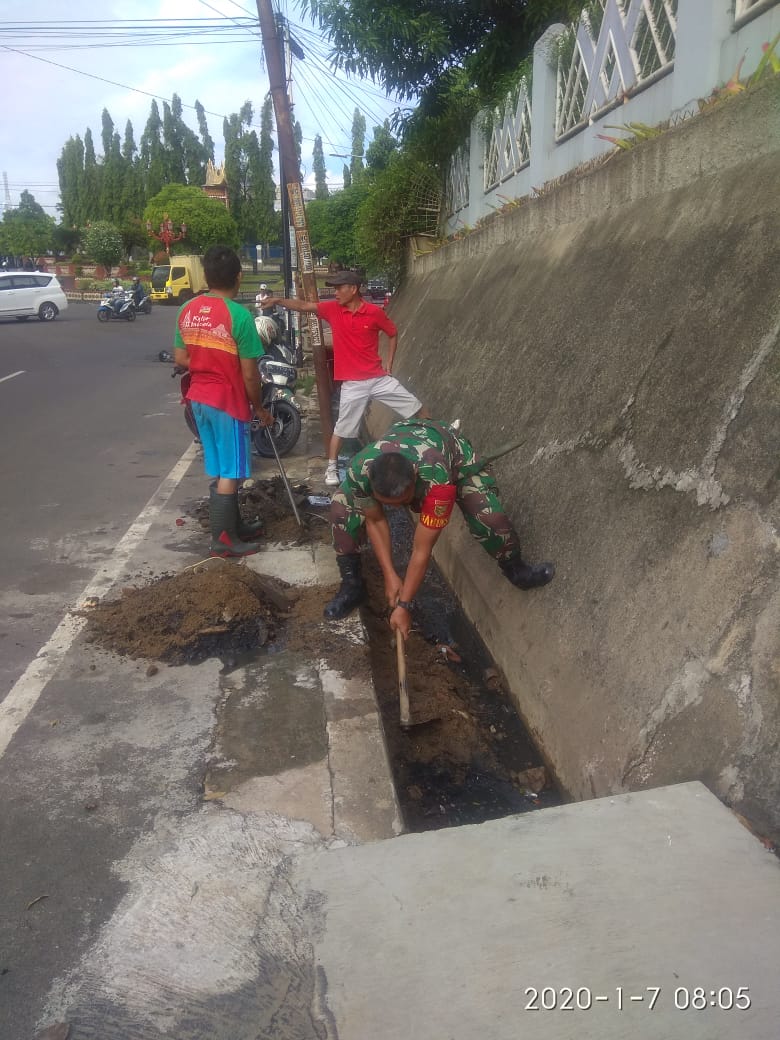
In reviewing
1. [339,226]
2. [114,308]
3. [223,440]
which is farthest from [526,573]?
[114,308]

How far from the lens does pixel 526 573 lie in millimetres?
3602

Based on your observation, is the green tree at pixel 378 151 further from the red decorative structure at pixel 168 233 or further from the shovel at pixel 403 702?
the red decorative structure at pixel 168 233

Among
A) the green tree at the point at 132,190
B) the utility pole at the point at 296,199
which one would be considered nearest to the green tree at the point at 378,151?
the utility pole at the point at 296,199

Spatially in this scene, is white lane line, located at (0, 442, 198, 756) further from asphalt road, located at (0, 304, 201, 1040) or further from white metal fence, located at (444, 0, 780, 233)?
white metal fence, located at (444, 0, 780, 233)

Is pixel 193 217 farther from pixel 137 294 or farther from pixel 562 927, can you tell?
pixel 562 927

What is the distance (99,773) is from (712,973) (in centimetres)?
217

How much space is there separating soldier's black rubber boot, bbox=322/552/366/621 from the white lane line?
1319 millimetres

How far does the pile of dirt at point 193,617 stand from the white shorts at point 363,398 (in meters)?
2.47

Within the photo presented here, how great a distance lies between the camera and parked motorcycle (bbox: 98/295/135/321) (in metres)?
27.2

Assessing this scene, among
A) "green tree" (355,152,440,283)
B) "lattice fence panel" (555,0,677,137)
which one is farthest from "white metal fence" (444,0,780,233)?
"green tree" (355,152,440,283)

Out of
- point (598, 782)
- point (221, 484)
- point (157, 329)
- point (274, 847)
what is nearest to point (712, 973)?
point (598, 782)

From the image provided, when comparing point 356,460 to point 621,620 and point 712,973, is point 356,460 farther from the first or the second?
point 712,973

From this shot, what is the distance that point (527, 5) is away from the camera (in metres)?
9.94

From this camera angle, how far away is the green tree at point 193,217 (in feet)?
172
